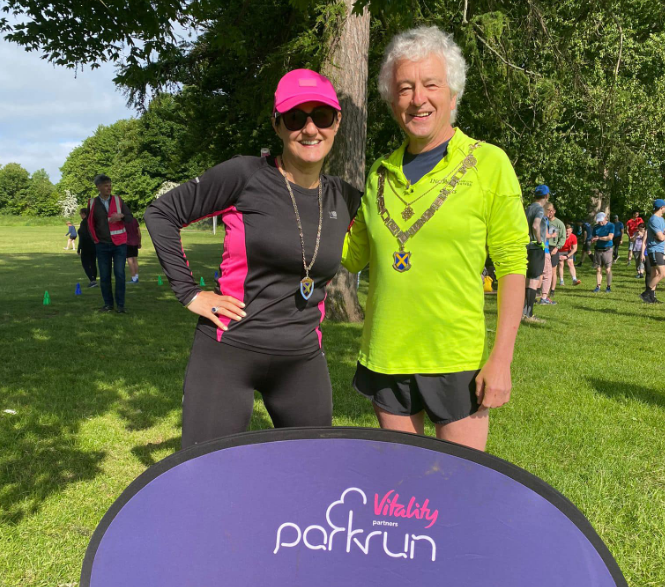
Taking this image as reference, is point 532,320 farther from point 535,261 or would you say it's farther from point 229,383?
point 229,383

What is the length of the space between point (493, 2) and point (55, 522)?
1035cm

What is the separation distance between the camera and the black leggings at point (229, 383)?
2.22 meters

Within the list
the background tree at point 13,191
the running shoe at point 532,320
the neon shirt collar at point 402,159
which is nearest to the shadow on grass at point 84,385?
the neon shirt collar at point 402,159

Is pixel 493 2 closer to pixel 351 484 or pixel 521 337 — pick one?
pixel 521 337

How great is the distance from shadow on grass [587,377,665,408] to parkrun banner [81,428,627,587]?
16.8 ft

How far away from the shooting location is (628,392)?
607 centimetres

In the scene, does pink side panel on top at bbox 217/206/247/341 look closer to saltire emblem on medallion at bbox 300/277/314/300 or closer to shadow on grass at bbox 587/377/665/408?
saltire emblem on medallion at bbox 300/277/314/300

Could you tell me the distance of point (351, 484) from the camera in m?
1.40

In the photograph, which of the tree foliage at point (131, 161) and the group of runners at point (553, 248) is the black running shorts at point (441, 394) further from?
the tree foliage at point (131, 161)

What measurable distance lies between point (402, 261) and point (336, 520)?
0.96 m

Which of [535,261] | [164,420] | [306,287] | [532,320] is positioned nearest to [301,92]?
[306,287]

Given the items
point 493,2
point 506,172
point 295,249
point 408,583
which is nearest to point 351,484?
point 408,583

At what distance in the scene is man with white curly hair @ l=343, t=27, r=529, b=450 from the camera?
6.50 feet

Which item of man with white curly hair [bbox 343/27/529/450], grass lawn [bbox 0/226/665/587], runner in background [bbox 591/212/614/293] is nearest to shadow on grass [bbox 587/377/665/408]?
grass lawn [bbox 0/226/665/587]
